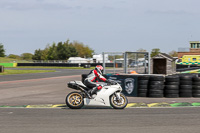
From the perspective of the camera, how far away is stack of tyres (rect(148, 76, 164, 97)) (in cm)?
1384

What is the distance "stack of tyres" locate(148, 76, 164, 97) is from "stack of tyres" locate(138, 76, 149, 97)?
0.23 metres

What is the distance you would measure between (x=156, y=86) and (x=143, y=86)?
0.59 m

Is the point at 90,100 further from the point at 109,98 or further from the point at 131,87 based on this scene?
the point at 131,87

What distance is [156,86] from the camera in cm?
1394

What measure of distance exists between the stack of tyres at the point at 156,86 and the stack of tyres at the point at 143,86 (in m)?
0.23

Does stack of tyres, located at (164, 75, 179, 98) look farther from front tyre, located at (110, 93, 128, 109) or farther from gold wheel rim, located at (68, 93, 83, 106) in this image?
gold wheel rim, located at (68, 93, 83, 106)

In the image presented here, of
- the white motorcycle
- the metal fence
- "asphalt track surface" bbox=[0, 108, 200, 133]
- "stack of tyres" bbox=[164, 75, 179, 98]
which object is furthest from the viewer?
the metal fence

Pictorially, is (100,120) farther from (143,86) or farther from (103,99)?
(143,86)

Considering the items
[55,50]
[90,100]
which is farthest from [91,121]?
[55,50]

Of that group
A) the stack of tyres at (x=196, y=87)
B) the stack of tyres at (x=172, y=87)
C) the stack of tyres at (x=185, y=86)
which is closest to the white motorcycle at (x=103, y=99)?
the stack of tyres at (x=172, y=87)

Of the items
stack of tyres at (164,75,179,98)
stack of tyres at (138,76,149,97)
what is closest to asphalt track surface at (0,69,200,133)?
stack of tyres at (164,75,179,98)

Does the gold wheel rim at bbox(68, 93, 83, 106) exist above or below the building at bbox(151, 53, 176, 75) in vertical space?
below

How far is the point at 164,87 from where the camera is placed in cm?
1403

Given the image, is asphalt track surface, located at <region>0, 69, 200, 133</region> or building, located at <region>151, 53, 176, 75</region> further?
building, located at <region>151, 53, 176, 75</region>
